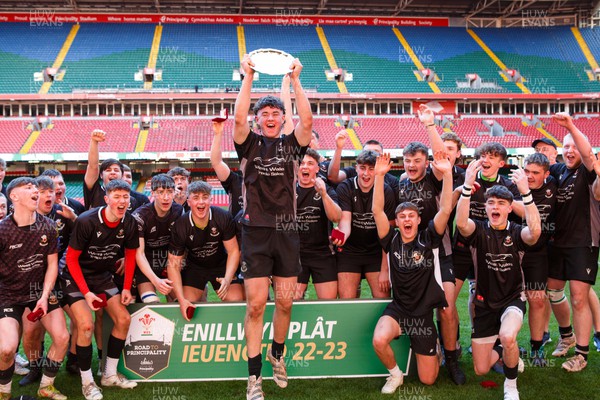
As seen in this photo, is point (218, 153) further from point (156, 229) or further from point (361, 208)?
point (361, 208)

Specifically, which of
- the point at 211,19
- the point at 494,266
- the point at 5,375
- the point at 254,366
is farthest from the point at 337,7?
the point at 5,375

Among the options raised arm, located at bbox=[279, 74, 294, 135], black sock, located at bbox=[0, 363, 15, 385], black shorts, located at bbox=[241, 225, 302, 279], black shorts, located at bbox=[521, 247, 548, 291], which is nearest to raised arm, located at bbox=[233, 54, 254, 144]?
raised arm, located at bbox=[279, 74, 294, 135]

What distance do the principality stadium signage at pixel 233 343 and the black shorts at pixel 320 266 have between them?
751 mm

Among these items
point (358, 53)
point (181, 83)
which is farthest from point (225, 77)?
point (358, 53)

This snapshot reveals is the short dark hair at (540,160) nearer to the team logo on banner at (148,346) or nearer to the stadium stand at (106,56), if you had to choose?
the team logo on banner at (148,346)

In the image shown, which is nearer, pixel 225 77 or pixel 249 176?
pixel 249 176

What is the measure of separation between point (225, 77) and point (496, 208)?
2885cm

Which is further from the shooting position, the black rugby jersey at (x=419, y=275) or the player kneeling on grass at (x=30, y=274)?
the black rugby jersey at (x=419, y=275)

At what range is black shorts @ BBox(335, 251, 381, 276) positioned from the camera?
231 inches

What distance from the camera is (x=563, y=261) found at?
5621mm

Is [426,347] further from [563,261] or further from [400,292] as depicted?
[563,261]

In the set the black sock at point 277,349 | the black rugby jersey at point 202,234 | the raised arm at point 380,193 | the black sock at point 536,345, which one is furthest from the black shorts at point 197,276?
the black sock at point 536,345

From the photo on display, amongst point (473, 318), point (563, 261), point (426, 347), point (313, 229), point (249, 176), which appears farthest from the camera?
point (313, 229)

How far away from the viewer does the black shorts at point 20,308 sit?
4.64m
